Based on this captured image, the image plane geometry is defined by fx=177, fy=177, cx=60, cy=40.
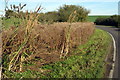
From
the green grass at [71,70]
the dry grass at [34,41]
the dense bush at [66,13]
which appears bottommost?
the green grass at [71,70]

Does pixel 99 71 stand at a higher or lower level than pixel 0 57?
lower

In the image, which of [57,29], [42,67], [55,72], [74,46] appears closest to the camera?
[55,72]

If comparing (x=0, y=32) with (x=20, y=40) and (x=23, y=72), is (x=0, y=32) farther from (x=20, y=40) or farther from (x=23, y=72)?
(x=23, y=72)

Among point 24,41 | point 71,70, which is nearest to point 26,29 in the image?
point 24,41

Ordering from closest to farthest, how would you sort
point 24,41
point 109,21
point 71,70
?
point 24,41 → point 71,70 → point 109,21

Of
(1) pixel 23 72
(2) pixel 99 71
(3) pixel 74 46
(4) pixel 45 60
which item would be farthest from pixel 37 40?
(3) pixel 74 46

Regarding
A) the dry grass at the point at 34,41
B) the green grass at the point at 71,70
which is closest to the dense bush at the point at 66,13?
the dry grass at the point at 34,41

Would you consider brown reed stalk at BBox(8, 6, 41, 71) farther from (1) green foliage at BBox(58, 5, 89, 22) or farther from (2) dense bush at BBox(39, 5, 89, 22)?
(1) green foliage at BBox(58, 5, 89, 22)

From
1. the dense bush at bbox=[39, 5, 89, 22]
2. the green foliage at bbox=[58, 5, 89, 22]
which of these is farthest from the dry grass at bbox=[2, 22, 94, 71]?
the green foliage at bbox=[58, 5, 89, 22]

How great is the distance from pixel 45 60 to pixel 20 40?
2058 millimetres

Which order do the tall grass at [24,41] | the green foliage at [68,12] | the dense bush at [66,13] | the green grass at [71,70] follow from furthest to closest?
1. the green foliage at [68,12]
2. the dense bush at [66,13]
3. the green grass at [71,70]
4. the tall grass at [24,41]

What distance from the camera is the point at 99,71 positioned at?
7.28 m

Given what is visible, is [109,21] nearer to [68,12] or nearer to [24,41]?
[68,12]

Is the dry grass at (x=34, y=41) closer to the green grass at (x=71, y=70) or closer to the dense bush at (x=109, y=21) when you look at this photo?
the green grass at (x=71, y=70)
